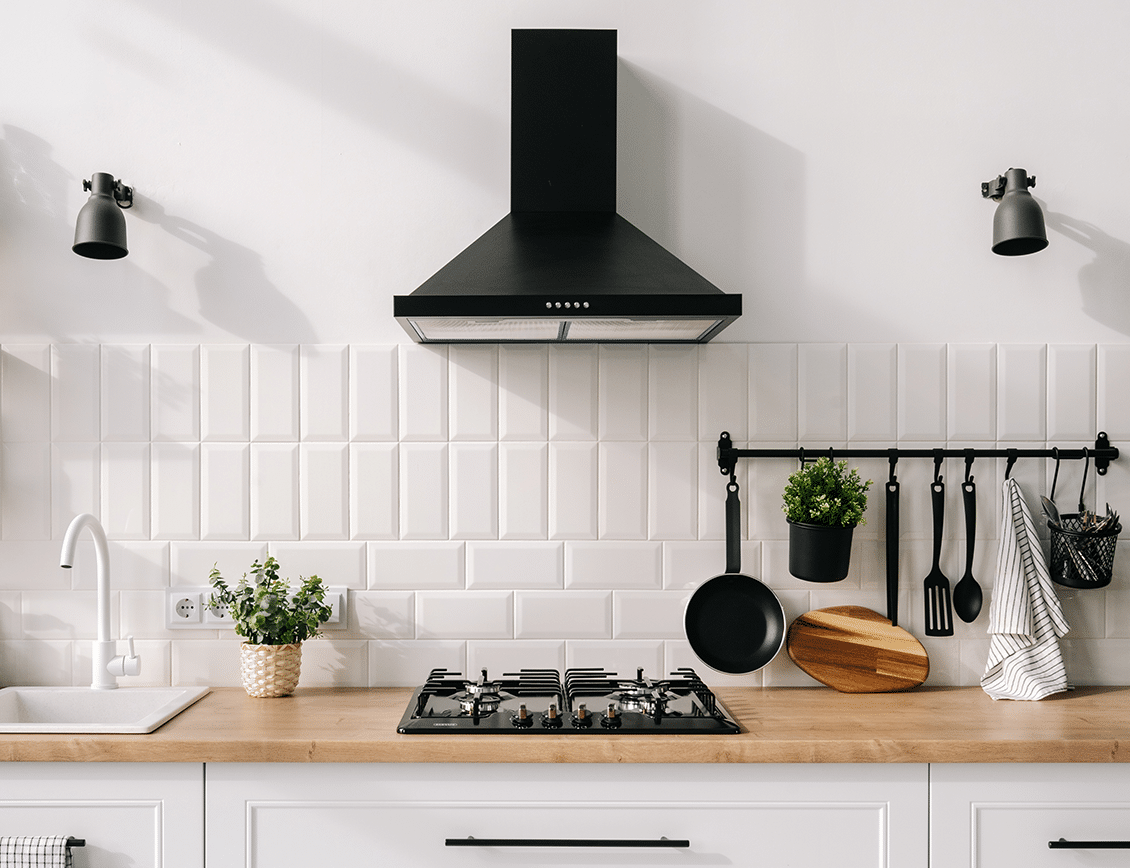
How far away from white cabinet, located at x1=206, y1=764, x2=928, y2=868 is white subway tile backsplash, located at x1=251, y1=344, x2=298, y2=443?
830mm

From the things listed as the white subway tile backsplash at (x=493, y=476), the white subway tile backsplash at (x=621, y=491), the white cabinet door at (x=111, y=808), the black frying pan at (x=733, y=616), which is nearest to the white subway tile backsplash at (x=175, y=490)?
the white subway tile backsplash at (x=493, y=476)

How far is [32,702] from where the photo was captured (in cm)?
191

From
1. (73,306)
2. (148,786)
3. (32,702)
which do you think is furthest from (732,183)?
(32,702)

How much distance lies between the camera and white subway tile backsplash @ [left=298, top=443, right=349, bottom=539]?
204cm

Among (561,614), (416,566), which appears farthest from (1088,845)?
(416,566)

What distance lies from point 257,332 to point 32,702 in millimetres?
1025

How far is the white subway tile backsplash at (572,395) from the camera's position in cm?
205

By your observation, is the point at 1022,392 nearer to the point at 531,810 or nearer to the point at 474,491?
the point at 474,491

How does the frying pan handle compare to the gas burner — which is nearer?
the gas burner

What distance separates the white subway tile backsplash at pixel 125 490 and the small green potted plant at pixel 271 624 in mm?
282

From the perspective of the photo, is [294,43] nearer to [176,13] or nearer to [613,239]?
[176,13]

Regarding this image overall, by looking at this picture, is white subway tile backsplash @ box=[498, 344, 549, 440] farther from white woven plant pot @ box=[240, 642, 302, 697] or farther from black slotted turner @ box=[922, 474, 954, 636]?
black slotted turner @ box=[922, 474, 954, 636]

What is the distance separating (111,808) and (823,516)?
1601mm

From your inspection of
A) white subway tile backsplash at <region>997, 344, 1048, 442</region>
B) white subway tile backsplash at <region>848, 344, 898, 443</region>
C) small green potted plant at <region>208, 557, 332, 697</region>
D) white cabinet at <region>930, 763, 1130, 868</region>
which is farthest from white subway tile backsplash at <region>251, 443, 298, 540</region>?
white subway tile backsplash at <region>997, 344, 1048, 442</region>
